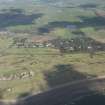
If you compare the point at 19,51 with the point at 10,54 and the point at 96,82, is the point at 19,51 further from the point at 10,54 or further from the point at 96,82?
the point at 96,82

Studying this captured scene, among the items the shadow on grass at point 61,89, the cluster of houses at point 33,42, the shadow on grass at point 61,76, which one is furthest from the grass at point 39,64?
the cluster of houses at point 33,42

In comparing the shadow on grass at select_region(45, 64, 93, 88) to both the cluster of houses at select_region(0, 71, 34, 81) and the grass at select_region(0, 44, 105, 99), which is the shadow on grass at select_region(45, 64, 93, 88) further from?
the cluster of houses at select_region(0, 71, 34, 81)

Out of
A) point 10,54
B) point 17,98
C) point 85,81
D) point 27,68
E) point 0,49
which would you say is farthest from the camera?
point 0,49

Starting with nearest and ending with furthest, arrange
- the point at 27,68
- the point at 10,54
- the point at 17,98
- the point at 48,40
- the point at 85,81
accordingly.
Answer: the point at 17,98 < the point at 85,81 < the point at 27,68 < the point at 10,54 < the point at 48,40

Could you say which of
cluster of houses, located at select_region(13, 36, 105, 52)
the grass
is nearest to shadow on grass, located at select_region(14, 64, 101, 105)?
the grass

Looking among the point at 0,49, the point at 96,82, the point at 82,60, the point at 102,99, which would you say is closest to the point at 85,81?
the point at 96,82

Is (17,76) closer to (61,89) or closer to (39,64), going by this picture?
(39,64)

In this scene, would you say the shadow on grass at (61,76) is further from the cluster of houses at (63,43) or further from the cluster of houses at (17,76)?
the cluster of houses at (63,43)

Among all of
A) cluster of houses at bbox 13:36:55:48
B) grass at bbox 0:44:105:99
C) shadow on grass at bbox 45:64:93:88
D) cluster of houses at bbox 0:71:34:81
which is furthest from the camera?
cluster of houses at bbox 13:36:55:48
